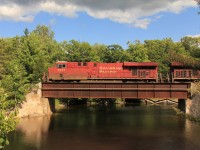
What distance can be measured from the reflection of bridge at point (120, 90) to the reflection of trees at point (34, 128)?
6.29m

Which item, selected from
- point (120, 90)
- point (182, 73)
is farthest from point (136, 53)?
point (120, 90)

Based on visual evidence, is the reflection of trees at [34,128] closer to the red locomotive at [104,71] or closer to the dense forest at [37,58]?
the dense forest at [37,58]

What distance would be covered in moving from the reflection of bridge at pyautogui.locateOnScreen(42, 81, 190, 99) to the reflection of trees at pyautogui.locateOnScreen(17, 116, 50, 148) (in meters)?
6.29

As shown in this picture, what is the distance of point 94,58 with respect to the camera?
84750 mm

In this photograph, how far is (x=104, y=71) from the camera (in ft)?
172

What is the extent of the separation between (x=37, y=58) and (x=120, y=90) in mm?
19228

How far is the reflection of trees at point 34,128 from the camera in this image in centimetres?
3278

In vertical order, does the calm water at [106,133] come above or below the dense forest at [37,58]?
below

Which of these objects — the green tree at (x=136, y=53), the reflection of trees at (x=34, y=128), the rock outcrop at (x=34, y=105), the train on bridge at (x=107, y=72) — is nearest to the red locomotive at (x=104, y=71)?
the train on bridge at (x=107, y=72)

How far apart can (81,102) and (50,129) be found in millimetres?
33640

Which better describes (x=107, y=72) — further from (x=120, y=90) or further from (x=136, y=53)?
(x=136, y=53)

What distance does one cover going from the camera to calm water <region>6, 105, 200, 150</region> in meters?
29.5

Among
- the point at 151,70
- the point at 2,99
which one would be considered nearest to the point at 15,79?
the point at 151,70

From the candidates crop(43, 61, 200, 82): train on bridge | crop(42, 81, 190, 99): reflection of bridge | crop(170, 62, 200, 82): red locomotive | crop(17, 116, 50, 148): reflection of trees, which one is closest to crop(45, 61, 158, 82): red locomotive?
crop(43, 61, 200, 82): train on bridge
